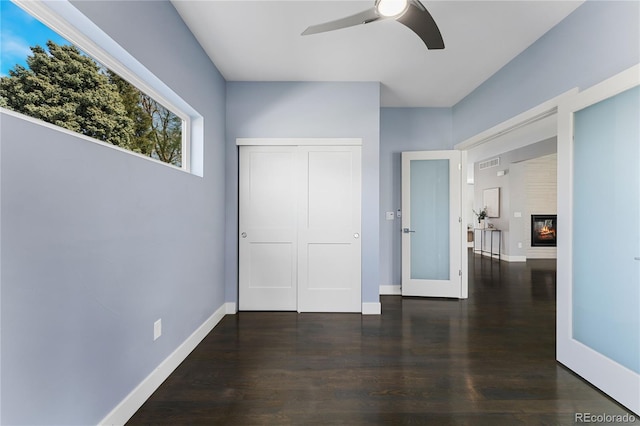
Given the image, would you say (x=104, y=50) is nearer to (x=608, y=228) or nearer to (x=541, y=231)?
(x=608, y=228)

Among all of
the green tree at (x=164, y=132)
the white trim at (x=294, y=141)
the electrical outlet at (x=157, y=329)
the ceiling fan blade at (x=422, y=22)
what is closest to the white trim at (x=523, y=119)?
the ceiling fan blade at (x=422, y=22)

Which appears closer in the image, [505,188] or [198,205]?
[198,205]

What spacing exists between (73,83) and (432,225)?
13.3 feet

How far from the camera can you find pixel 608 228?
1.91 m

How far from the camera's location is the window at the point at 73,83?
1153mm

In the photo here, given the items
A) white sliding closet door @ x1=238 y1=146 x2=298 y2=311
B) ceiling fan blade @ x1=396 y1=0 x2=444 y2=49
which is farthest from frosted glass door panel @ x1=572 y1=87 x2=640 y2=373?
white sliding closet door @ x1=238 y1=146 x2=298 y2=311

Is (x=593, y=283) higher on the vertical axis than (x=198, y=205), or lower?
lower

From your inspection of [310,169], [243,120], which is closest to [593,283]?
[310,169]

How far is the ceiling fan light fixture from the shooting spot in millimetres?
1593

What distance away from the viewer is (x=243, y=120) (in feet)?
11.2

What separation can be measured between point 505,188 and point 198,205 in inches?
310

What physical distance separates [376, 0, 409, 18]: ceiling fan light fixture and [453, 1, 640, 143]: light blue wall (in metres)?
1.51

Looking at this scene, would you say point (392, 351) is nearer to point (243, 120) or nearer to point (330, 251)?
point (330, 251)

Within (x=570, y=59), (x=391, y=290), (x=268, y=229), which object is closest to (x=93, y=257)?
(x=268, y=229)
